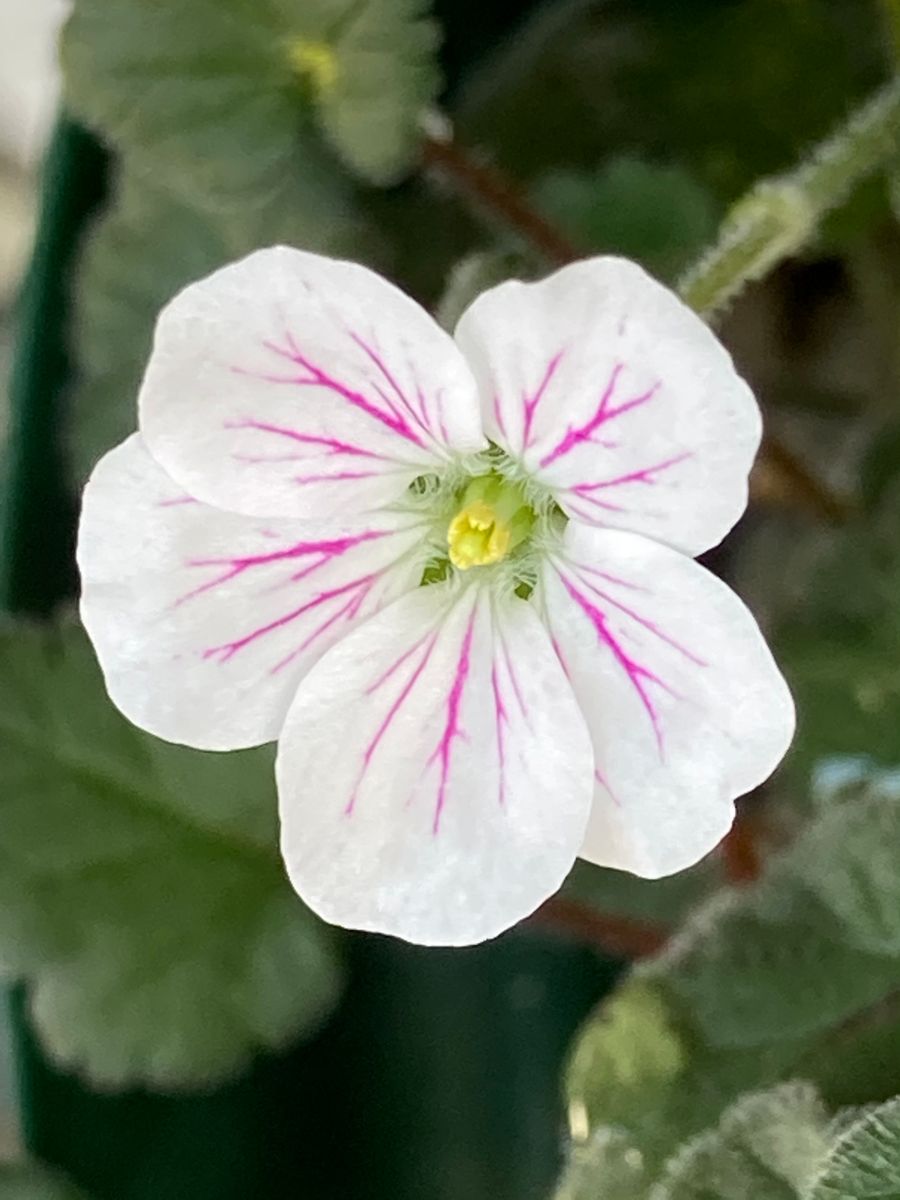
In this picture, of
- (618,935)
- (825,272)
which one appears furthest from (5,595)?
(825,272)

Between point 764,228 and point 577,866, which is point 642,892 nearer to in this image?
point 577,866

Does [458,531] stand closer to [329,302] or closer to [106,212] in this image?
[329,302]

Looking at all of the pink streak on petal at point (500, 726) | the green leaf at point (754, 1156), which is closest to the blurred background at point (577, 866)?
the green leaf at point (754, 1156)

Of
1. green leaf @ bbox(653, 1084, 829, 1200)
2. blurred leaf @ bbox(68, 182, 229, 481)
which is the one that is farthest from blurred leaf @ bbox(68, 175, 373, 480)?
green leaf @ bbox(653, 1084, 829, 1200)

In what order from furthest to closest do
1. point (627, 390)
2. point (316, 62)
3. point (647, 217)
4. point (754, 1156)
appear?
point (647, 217)
point (316, 62)
point (754, 1156)
point (627, 390)

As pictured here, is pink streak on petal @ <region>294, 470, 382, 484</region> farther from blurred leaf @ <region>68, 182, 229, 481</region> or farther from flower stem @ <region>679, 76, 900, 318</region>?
blurred leaf @ <region>68, 182, 229, 481</region>

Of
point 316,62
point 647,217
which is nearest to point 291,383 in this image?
point 316,62
